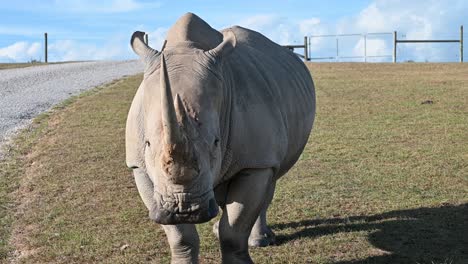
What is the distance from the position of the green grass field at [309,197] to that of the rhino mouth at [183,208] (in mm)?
2249

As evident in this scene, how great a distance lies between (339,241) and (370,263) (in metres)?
0.59

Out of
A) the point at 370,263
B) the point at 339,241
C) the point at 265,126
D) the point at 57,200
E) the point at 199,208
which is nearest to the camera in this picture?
the point at 199,208

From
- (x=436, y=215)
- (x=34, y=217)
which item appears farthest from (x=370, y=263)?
(x=34, y=217)

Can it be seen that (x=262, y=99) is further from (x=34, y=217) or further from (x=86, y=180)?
(x=86, y=180)

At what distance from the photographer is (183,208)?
11.2 ft

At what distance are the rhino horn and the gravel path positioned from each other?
9339mm

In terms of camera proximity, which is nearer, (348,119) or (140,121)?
(140,121)

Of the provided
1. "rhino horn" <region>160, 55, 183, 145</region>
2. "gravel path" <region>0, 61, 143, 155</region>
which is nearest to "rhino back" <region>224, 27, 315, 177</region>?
"rhino horn" <region>160, 55, 183, 145</region>

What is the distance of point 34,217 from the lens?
7125 mm

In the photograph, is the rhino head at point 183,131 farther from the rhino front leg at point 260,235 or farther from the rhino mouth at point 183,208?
the rhino front leg at point 260,235

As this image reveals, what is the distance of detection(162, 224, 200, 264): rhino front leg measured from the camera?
4523 mm

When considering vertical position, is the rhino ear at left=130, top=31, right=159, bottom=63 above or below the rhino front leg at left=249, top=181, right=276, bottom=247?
above

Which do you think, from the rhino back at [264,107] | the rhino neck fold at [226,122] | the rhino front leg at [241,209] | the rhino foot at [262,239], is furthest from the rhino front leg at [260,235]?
the rhino neck fold at [226,122]

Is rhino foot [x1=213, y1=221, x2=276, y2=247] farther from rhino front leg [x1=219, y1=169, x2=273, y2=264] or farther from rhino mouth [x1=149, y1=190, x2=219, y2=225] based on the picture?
rhino mouth [x1=149, y1=190, x2=219, y2=225]
